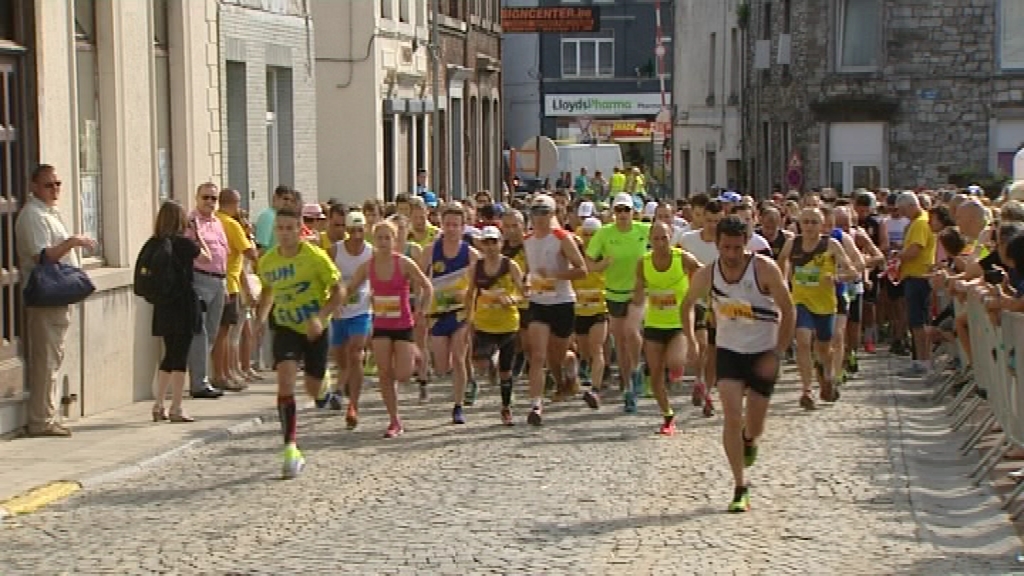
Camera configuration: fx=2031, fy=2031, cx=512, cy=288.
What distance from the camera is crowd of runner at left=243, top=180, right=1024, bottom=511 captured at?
1321 centimetres

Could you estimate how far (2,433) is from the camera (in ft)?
49.0

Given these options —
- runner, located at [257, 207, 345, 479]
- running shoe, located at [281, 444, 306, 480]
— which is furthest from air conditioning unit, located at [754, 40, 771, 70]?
running shoe, located at [281, 444, 306, 480]

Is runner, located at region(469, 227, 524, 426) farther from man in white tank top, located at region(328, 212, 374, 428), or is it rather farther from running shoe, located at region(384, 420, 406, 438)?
running shoe, located at region(384, 420, 406, 438)

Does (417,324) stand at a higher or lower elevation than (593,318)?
lower

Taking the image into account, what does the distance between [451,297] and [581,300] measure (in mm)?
1529

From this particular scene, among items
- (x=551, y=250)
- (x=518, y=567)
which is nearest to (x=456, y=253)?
(x=551, y=250)

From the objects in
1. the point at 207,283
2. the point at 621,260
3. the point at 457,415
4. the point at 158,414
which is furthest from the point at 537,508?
the point at 207,283

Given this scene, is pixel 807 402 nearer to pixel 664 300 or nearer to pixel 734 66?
pixel 664 300

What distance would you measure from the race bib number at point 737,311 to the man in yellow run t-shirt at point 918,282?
939 cm

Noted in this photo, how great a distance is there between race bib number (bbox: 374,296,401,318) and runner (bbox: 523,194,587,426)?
1.51 m

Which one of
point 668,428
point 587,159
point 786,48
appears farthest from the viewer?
point 587,159

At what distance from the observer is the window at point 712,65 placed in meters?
56.7

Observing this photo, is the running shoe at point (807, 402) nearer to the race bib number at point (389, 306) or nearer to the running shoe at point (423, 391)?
the running shoe at point (423, 391)

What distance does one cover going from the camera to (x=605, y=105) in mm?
81938
